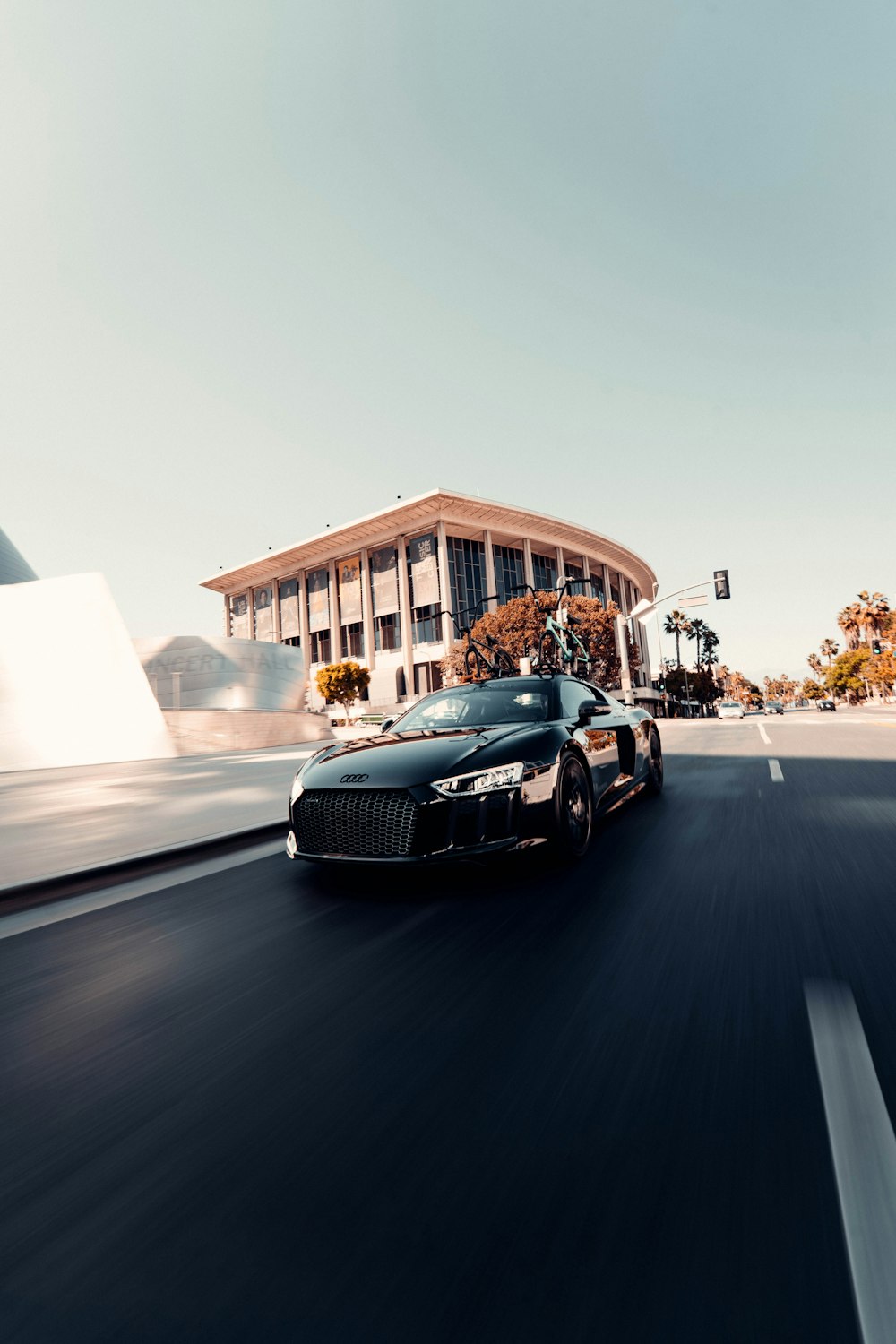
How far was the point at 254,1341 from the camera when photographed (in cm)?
128

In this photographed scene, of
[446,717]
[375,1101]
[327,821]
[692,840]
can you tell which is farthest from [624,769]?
[375,1101]

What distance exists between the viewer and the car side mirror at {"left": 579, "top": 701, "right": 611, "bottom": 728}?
19.1 ft

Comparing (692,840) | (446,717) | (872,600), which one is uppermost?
(872,600)

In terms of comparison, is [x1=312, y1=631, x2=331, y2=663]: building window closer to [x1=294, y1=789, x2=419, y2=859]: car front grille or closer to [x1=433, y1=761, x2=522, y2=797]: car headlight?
[x1=294, y1=789, x2=419, y2=859]: car front grille

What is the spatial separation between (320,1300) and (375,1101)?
730 mm

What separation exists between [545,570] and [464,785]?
8001cm

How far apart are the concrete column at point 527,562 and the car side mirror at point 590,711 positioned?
2787 inches

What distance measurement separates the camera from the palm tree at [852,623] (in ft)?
318

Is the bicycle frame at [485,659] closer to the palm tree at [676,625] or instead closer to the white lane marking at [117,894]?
the white lane marking at [117,894]

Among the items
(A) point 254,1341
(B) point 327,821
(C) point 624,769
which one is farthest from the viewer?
(C) point 624,769

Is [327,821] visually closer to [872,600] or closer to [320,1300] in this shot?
[320,1300]

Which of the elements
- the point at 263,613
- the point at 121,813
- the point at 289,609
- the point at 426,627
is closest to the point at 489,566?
the point at 426,627

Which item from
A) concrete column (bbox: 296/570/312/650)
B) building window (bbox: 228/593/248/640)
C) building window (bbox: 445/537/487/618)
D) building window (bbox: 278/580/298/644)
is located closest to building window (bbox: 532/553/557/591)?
building window (bbox: 445/537/487/618)

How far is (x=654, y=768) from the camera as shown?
797 centimetres
